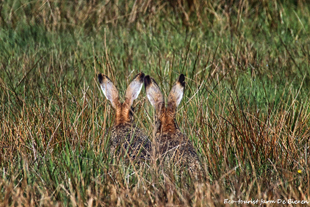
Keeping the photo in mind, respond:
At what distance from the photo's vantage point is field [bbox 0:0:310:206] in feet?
8.05

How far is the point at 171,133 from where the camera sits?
306 centimetres

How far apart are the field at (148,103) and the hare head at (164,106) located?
0.10m

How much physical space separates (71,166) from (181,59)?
2.23m

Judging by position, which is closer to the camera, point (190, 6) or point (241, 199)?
point (241, 199)

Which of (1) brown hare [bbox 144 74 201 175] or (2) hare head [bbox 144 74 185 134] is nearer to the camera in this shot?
(1) brown hare [bbox 144 74 201 175]

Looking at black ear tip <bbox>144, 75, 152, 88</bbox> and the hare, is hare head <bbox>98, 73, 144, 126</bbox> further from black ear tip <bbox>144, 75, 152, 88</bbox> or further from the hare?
black ear tip <bbox>144, 75, 152, 88</bbox>

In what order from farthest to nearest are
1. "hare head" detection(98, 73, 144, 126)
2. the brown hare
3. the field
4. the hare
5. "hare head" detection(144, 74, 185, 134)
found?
"hare head" detection(98, 73, 144, 126), the hare, "hare head" detection(144, 74, 185, 134), the brown hare, the field

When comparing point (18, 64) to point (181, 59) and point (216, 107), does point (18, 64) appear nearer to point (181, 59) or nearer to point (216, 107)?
point (181, 59)

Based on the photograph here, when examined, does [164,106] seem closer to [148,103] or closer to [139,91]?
[139,91]

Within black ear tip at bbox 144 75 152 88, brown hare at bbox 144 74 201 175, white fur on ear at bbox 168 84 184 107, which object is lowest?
brown hare at bbox 144 74 201 175

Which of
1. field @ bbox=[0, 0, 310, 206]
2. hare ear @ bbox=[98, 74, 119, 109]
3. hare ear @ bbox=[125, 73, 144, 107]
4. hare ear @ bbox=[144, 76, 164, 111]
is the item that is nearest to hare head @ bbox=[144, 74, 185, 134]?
hare ear @ bbox=[144, 76, 164, 111]

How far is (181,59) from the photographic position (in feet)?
15.0

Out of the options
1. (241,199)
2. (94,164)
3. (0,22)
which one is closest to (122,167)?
(94,164)

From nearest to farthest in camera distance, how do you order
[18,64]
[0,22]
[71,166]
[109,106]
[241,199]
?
[241,199] → [71,166] → [109,106] → [18,64] → [0,22]
